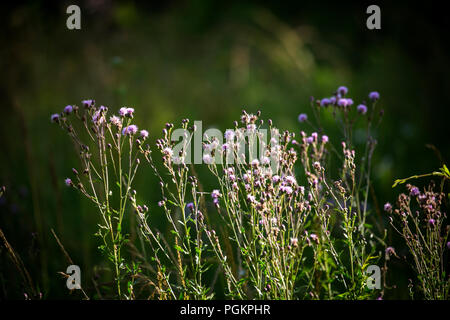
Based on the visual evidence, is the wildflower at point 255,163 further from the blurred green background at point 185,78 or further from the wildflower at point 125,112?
the blurred green background at point 185,78

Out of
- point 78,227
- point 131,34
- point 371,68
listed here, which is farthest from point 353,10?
point 78,227

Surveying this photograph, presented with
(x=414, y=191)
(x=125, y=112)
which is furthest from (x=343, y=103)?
(x=125, y=112)

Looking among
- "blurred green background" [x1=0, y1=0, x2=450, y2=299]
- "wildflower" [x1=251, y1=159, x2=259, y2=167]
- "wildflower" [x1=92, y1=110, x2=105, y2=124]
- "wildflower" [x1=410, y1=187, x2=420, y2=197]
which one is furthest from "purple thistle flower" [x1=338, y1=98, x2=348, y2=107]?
"wildflower" [x1=92, y1=110, x2=105, y2=124]

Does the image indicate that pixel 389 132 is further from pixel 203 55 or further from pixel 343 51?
pixel 203 55

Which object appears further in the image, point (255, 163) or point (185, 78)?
point (185, 78)

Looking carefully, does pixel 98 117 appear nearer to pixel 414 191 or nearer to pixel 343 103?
pixel 343 103

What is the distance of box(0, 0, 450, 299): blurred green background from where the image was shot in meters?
3.01

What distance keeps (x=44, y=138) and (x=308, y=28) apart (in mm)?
4903

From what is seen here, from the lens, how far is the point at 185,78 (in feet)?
21.6

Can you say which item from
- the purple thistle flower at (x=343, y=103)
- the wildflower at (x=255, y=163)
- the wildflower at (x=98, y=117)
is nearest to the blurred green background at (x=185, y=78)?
the wildflower at (x=98, y=117)

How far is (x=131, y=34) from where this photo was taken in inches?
276

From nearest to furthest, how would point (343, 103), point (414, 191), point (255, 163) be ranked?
point (255, 163) → point (414, 191) → point (343, 103)

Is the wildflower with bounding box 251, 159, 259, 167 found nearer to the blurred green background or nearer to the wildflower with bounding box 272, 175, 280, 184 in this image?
the wildflower with bounding box 272, 175, 280, 184
